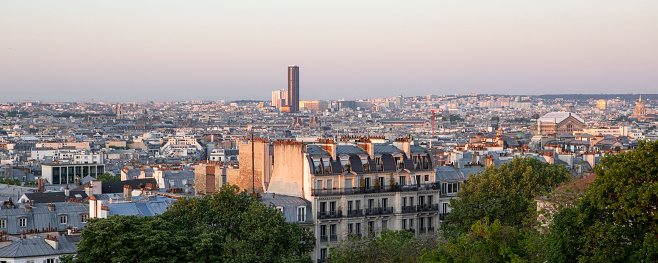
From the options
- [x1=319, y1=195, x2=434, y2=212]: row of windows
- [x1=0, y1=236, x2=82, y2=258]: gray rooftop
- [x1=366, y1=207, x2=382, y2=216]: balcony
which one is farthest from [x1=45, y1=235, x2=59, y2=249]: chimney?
[x1=366, y1=207, x2=382, y2=216]: balcony

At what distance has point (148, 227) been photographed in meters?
28.9

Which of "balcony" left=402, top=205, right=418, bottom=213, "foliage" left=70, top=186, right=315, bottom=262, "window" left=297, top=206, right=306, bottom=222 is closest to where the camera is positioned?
"foliage" left=70, top=186, right=315, bottom=262

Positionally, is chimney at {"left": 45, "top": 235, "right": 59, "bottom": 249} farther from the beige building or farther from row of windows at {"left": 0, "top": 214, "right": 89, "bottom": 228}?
the beige building

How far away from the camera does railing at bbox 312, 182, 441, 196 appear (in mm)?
37812

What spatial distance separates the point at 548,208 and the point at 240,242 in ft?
27.7

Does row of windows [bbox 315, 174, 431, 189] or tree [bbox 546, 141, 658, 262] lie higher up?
tree [bbox 546, 141, 658, 262]

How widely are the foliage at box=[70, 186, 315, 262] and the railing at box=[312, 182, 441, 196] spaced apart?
163 inches

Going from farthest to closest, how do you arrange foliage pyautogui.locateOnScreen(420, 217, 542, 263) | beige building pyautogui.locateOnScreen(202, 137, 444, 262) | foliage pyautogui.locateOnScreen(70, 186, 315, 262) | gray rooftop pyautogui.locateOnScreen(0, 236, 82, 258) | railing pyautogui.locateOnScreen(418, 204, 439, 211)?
1. railing pyautogui.locateOnScreen(418, 204, 439, 211)
2. beige building pyautogui.locateOnScreen(202, 137, 444, 262)
3. gray rooftop pyautogui.locateOnScreen(0, 236, 82, 258)
4. foliage pyautogui.locateOnScreen(70, 186, 315, 262)
5. foliage pyautogui.locateOnScreen(420, 217, 542, 263)

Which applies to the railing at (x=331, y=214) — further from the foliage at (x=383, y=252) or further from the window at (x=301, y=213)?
the foliage at (x=383, y=252)

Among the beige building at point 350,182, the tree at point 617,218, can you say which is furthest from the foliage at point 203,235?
the tree at point 617,218

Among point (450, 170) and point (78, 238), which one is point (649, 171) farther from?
point (450, 170)

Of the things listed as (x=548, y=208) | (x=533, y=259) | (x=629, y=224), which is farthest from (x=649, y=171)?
(x=548, y=208)

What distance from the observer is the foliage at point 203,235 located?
1125 inches

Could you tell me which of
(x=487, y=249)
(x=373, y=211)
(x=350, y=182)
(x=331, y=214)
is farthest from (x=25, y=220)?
(x=487, y=249)
